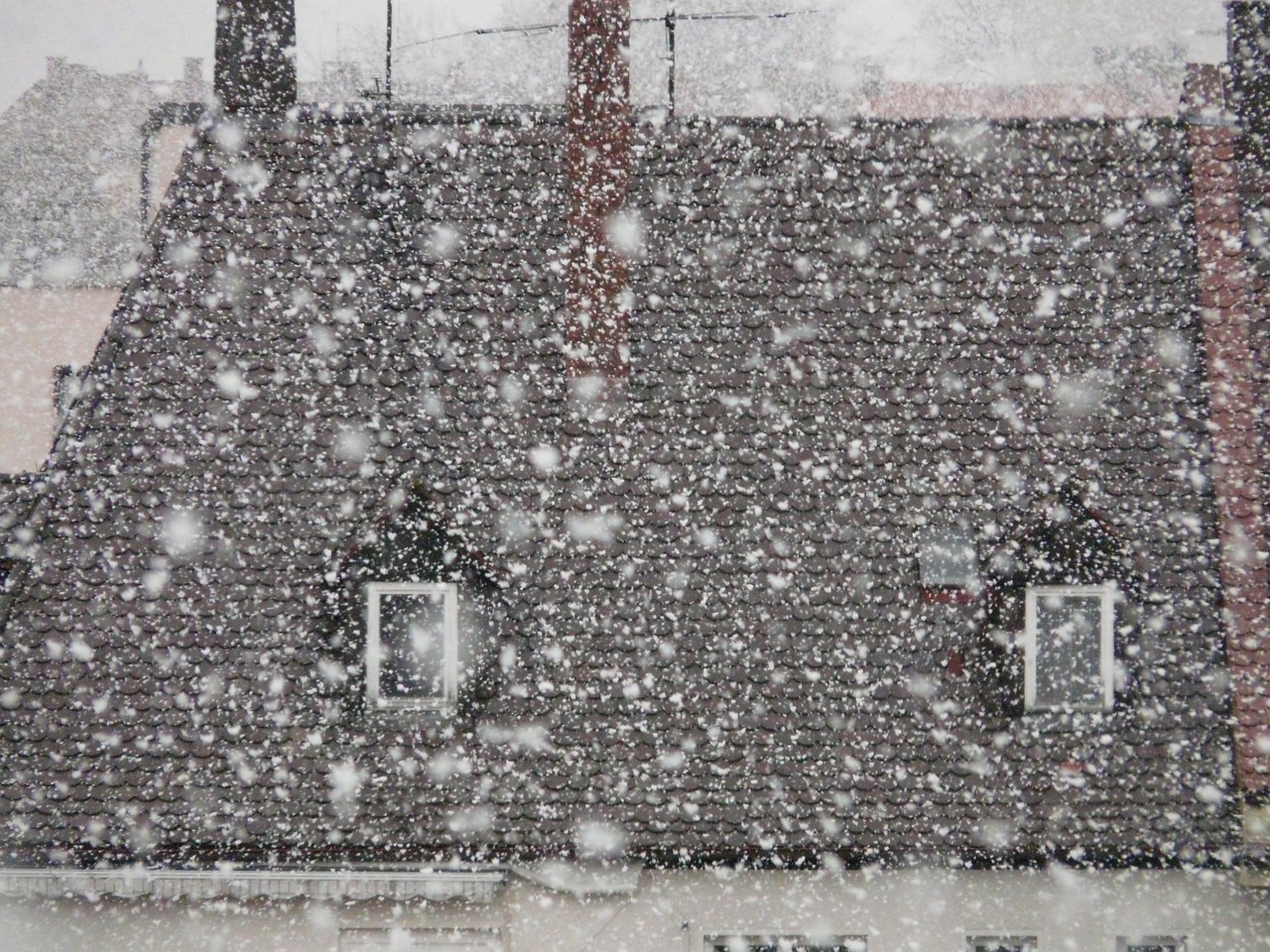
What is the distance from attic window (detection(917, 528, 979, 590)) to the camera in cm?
595

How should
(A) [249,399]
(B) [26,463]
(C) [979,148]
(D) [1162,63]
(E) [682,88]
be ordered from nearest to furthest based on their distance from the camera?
(A) [249,399]
(C) [979,148]
(B) [26,463]
(E) [682,88]
(D) [1162,63]

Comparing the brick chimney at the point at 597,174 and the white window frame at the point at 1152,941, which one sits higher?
the brick chimney at the point at 597,174

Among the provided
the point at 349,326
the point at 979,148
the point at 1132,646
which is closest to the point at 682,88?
the point at 979,148

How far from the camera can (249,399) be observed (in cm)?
618

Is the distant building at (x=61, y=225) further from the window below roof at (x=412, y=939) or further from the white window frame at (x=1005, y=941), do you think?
the white window frame at (x=1005, y=941)

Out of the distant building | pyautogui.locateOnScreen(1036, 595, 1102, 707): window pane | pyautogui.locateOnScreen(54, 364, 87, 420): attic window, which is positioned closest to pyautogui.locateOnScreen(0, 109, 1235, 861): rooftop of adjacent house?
pyautogui.locateOnScreen(1036, 595, 1102, 707): window pane

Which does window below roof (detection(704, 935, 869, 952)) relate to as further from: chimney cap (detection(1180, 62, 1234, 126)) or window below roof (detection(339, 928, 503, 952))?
chimney cap (detection(1180, 62, 1234, 126))

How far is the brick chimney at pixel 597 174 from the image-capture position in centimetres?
624

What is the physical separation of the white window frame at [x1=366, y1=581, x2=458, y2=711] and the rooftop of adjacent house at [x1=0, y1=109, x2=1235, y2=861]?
0.11 meters

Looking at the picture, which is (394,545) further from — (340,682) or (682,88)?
(682,88)

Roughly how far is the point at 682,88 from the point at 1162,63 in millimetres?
9234

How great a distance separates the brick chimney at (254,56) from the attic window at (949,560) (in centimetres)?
513

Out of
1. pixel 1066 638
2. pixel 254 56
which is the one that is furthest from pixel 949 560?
pixel 254 56

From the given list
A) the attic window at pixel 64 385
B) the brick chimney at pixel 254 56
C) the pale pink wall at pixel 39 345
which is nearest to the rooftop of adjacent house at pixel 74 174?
the pale pink wall at pixel 39 345
